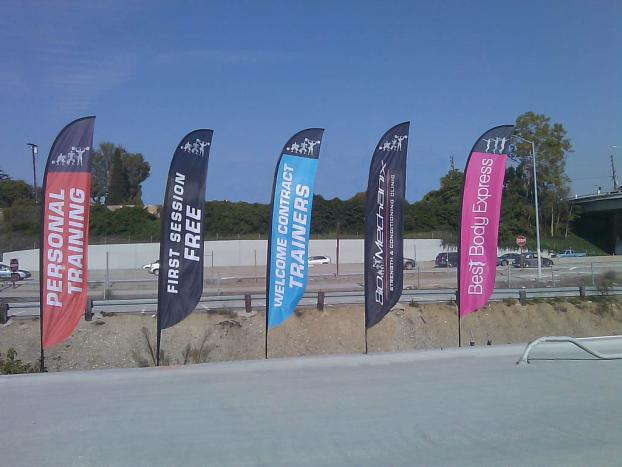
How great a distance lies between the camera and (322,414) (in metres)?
6.11

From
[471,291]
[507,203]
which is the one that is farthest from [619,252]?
[471,291]

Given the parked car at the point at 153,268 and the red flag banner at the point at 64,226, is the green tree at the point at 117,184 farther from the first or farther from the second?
the red flag banner at the point at 64,226

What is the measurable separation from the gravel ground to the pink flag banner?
7.81m

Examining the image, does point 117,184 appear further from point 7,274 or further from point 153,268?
point 7,274

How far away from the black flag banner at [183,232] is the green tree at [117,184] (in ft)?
244

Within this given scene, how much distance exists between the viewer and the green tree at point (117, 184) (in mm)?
82062

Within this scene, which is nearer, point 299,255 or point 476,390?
point 476,390

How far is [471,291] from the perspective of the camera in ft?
42.4

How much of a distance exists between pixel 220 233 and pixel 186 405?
54221 millimetres

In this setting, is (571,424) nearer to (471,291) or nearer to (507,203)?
(471,291)

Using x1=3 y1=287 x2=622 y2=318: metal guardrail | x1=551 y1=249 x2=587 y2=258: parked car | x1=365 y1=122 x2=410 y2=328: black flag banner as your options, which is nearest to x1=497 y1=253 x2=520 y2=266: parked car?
x1=551 y1=249 x2=587 y2=258: parked car

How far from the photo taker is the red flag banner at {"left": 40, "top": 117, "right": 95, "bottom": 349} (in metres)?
10.5

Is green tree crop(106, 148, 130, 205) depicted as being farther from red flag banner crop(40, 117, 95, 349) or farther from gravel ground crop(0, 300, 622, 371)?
red flag banner crop(40, 117, 95, 349)

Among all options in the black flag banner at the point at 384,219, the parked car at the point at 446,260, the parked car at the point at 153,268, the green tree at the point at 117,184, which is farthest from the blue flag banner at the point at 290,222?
the green tree at the point at 117,184
